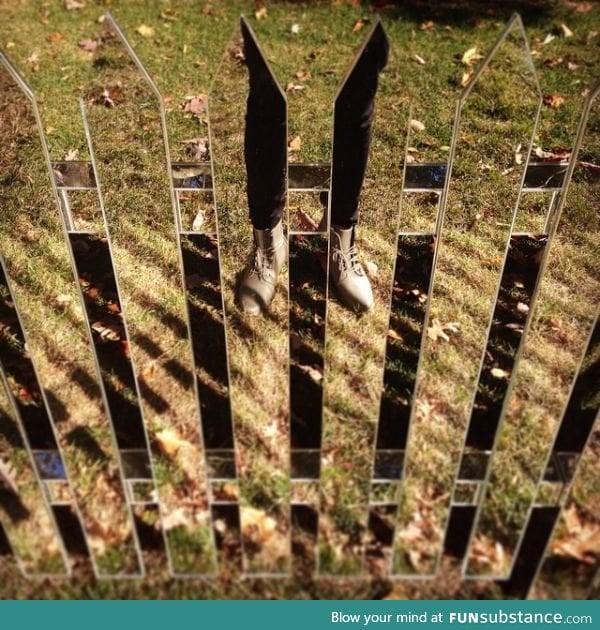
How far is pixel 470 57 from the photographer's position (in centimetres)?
416

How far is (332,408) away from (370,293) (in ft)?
2.04

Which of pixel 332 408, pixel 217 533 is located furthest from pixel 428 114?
pixel 217 533

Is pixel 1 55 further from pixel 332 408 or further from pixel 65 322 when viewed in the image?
pixel 332 408

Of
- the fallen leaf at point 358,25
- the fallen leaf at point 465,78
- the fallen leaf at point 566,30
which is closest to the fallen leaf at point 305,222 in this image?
the fallen leaf at point 465,78

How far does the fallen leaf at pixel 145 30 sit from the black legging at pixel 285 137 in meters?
2.90

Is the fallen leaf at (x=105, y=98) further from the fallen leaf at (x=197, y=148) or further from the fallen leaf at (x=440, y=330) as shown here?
the fallen leaf at (x=440, y=330)

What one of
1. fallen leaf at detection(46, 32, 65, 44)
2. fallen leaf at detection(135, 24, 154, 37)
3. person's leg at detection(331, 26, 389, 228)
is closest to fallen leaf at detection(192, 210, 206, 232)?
person's leg at detection(331, 26, 389, 228)

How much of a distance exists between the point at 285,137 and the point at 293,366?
842mm

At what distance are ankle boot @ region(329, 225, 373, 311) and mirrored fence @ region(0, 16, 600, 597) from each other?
6cm

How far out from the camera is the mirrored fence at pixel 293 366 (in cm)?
172

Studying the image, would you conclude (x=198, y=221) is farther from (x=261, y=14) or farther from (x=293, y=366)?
(x=261, y=14)

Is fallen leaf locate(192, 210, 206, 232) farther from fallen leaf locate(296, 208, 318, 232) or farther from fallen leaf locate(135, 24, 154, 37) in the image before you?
fallen leaf locate(135, 24, 154, 37)

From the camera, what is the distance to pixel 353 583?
5.67ft

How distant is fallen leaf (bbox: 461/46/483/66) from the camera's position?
4.12 metres
